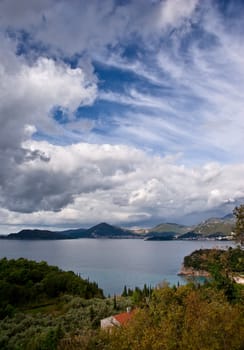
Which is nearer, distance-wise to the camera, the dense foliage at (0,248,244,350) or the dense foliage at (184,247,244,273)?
the dense foliage at (0,248,244,350)

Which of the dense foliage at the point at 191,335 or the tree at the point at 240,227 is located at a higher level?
the tree at the point at 240,227

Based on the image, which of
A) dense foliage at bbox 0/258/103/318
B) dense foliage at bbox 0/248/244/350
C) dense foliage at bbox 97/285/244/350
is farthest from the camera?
dense foliage at bbox 0/258/103/318

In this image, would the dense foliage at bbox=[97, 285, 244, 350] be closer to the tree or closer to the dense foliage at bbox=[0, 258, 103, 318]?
the tree

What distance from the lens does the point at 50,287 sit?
6794cm

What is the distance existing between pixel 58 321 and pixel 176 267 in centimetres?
12183

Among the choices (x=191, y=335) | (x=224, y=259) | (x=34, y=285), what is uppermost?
(x=224, y=259)

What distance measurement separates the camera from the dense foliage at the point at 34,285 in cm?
6225

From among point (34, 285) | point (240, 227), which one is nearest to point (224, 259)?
point (240, 227)

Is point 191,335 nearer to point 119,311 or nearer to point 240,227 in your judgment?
point 240,227

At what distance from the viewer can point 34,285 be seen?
67.1m

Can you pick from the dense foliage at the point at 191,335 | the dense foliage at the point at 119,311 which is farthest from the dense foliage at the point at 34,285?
the dense foliage at the point at 191,335

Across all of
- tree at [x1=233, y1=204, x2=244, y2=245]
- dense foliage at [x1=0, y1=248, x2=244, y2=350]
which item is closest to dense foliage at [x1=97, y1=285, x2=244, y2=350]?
dense foliage at [x1=0, y1=248, x2=244, y2=350]

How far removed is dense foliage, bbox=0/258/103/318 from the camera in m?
62.2

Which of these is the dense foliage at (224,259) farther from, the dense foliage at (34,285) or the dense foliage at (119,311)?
the dense foliage at (34,285)
